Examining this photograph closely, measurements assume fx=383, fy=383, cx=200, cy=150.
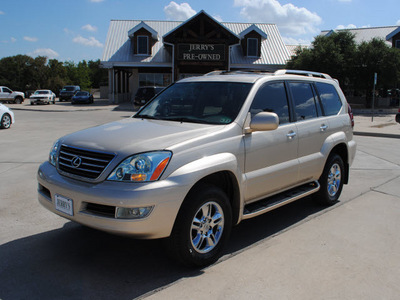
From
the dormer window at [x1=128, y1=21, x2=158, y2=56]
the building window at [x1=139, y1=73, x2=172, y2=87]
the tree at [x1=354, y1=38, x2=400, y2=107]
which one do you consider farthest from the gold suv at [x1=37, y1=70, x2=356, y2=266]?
the building window at [x1=139, y1=73, x2=172, y2=87]

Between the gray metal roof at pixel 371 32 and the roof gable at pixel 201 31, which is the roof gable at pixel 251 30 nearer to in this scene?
the roof gable at pixel 201 31

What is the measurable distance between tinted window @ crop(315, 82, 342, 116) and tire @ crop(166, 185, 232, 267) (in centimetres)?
259

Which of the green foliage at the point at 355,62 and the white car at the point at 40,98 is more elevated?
the green foliage at the point at 355,62

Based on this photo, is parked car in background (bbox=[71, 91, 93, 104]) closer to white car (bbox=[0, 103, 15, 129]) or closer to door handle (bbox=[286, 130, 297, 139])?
white car (bbox=[0, 103, 15, 129])

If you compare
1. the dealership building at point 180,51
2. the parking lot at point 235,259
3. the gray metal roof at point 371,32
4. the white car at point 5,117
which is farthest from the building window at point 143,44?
the parking lot at point 235,259

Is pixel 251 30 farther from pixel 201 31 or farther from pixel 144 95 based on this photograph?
pixel 144 95

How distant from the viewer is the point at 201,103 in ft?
14.6

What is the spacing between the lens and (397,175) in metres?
7.76

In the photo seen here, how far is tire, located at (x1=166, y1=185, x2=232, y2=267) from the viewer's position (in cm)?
339

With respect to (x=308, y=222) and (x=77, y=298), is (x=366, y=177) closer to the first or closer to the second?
(x=308, y=222)

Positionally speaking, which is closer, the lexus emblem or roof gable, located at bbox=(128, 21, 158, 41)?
the lexus emblem

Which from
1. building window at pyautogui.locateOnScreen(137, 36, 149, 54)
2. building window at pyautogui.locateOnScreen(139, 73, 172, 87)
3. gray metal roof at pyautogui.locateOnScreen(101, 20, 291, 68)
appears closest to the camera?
gray metal roof at pyautogui.locateOnScreen(101, 20, 291, 68)

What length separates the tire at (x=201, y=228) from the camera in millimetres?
3393

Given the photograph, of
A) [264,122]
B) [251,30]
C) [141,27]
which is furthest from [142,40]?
[264,122]
